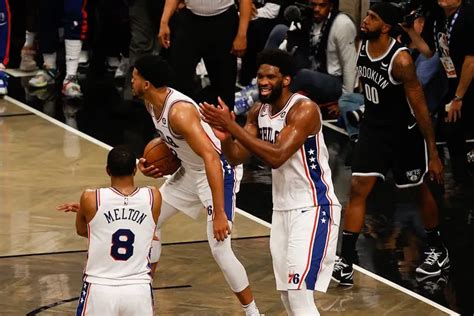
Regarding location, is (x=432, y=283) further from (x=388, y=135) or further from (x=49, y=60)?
(x=49, y=60)

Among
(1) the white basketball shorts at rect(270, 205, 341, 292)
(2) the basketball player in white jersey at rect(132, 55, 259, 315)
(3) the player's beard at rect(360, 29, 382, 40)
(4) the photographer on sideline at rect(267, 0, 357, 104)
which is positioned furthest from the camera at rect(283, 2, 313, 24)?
(1) the white basketball shorts at rect(270, 205, 341, 292)

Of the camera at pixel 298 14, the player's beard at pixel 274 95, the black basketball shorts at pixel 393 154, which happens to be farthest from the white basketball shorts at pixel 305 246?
the camera at pixel 298 14

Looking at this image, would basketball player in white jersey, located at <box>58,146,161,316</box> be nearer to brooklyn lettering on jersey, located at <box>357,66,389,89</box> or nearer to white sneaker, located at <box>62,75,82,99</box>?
brooklyn lettering on jersey, located at <box>357,66,389,89</box>

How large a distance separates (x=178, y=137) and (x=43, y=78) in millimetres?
6382

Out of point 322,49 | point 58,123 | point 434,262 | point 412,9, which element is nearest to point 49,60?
point 58,123

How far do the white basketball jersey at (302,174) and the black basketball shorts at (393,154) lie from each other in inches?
49.7

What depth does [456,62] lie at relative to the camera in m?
10.7

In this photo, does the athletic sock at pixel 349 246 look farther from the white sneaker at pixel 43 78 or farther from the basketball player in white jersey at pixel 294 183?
the white sneaker at pixel 43 78

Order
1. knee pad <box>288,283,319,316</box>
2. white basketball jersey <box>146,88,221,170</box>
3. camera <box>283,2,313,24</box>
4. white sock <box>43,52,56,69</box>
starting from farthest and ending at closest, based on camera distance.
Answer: white sock <box>43,52,56,69</box>, camera <box>283,2,313,24</box>, white basketball jersey <box>146,88,221,170</box>, knee pad <box>288,283,319,316</box>

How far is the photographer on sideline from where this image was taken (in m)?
12.0

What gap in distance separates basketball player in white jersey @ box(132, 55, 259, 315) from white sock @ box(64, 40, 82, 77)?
5.45 metres

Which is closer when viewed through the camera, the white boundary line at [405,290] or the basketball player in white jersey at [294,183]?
the basketball player in white jersey at [294,183]

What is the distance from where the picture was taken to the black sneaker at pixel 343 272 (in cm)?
826

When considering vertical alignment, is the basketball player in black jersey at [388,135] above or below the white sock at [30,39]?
above
